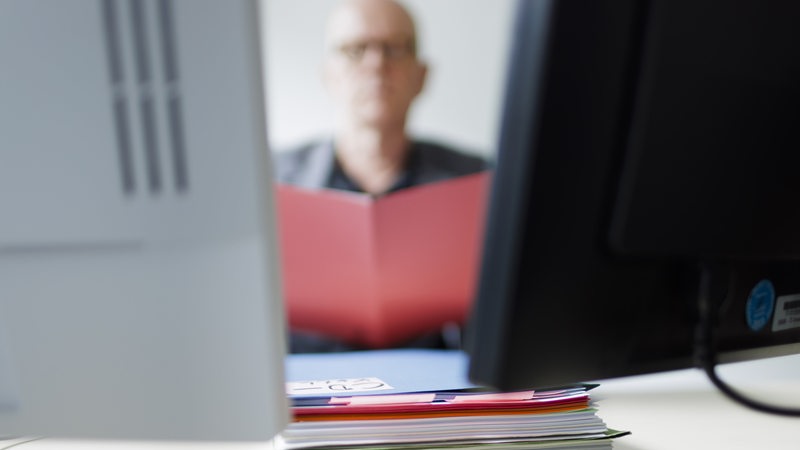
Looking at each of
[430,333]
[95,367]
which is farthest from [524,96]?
[430,333]

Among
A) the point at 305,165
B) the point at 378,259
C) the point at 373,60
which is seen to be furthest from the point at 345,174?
Answer: the point at 378,259

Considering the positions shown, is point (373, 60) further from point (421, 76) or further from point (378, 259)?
point (378, 259)

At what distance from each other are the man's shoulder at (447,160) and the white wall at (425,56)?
36cm

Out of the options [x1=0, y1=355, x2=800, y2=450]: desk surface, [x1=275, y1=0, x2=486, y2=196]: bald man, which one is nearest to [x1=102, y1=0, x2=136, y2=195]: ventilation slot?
[x1=0, y1=355, x2=800, y2=450]: desk surface

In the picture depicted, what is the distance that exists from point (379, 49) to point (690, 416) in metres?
1.10

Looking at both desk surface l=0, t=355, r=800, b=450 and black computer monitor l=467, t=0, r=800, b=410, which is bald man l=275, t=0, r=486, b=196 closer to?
desk surface l=0, t=355, r=800, b=450

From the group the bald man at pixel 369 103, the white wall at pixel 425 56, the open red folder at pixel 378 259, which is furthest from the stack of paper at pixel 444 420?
the white wall at pixel 425 56

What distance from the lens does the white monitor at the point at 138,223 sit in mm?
270

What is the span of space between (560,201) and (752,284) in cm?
19

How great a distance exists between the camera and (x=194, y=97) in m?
0.27

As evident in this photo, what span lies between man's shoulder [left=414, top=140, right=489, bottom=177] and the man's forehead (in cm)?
36

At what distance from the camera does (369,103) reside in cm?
145

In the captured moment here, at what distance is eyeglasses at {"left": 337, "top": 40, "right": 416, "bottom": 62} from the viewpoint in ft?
4.69

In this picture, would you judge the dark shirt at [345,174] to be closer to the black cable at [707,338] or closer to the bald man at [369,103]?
the bald man at [369,103]
